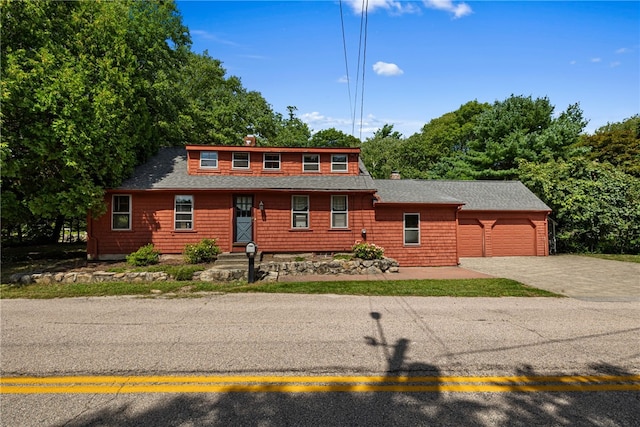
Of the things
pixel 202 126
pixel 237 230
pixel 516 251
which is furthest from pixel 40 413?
pixel 202 126

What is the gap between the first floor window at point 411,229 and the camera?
15078 mm

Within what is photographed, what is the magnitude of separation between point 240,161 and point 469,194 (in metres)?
14.4

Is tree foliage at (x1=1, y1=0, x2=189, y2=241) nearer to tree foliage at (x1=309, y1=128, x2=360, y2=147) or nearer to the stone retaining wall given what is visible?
the stone retaining wall

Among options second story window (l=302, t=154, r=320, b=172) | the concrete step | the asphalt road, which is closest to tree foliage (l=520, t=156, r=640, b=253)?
the asphalt road

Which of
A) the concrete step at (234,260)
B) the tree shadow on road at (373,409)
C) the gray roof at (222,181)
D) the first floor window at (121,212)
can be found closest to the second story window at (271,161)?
the gray roof at (222,181)

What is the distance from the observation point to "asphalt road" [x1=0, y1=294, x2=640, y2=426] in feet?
9.80

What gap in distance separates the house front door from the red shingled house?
46 millimetres

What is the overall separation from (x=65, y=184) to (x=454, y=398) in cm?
1474

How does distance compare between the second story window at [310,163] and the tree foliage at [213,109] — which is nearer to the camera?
the second story window at [310,163]

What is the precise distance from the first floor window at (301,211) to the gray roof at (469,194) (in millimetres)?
3655

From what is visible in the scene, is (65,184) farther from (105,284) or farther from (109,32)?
(109,32)

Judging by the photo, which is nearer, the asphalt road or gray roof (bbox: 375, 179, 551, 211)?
the asphalt road

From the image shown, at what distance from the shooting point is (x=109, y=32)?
14.0 m

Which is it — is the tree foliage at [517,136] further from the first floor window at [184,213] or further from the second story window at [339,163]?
the first floor window at [184,213]
